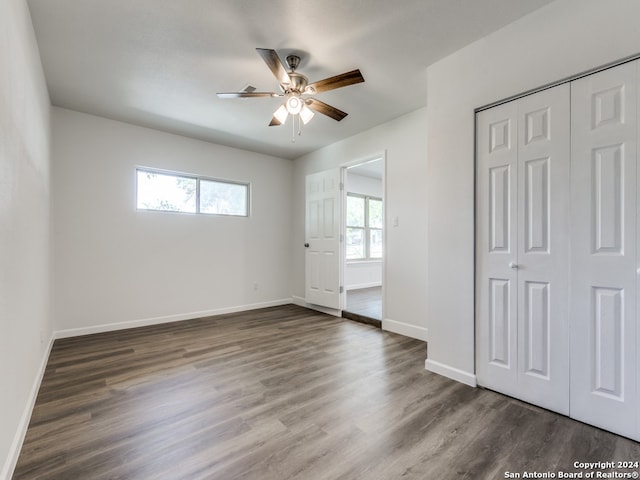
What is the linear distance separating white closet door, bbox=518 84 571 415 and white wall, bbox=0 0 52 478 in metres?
2.88

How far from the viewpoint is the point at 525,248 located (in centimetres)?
204

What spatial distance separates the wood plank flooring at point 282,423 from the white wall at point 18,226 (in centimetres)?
25

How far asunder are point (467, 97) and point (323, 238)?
2.86m

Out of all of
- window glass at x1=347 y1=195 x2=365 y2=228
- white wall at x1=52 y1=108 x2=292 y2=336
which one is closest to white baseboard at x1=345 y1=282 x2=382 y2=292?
window glass at x1=347 y1=195 x2=365 y2=228

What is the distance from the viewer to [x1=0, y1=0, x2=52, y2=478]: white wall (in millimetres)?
1358

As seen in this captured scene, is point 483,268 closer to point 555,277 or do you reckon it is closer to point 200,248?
point 555,277

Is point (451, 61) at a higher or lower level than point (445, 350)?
higher

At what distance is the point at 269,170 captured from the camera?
5.23 meters

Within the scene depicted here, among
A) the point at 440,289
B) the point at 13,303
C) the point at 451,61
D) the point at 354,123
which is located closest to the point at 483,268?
the point at 440,289

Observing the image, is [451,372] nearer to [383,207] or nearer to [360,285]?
[383,207]

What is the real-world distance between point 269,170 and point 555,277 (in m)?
4.35

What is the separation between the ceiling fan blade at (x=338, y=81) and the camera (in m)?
2.20

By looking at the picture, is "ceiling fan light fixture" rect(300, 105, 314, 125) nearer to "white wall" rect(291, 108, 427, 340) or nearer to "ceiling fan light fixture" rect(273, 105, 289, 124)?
"ceiling fan light fixture" rect(273, 105, 289, 124)

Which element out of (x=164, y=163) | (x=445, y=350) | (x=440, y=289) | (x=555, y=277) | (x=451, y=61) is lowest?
(x=445, y=350)
